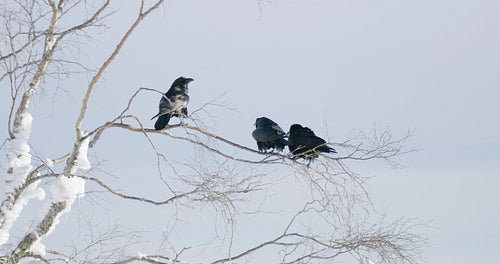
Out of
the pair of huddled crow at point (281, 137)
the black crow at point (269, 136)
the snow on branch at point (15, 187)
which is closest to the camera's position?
the snow on branch at point (15, 187)

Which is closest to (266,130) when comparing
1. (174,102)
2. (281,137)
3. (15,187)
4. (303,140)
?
(281,137)

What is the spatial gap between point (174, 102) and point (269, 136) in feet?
4.65

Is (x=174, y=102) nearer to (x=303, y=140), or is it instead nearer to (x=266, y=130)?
(x=266, y=130)

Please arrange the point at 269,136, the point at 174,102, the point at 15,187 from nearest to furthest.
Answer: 1. the point at 15,187
2. the point at 174,102
3. the point at 269,136

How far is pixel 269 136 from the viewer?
7.80 meters

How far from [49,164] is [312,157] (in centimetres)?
321

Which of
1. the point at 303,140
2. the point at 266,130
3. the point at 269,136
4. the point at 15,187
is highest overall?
the point at 266,130

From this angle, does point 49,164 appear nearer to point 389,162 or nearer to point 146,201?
point 146,201

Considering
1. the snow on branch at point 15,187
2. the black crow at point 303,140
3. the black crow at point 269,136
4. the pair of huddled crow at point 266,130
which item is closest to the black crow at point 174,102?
the pair of huddled crow at point 266,130

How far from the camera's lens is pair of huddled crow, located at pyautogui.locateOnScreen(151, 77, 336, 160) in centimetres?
707

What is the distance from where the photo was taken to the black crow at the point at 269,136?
779 cm

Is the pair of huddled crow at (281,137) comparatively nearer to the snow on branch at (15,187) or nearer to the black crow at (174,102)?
the black crow at (174,102)

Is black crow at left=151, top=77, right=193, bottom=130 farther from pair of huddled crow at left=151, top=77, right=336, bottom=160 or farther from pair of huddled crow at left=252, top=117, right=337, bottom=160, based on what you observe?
pair of huddled crow at left=252, top=117, right=337, bottom=160

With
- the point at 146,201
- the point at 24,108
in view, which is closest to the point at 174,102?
the point at 146,201
